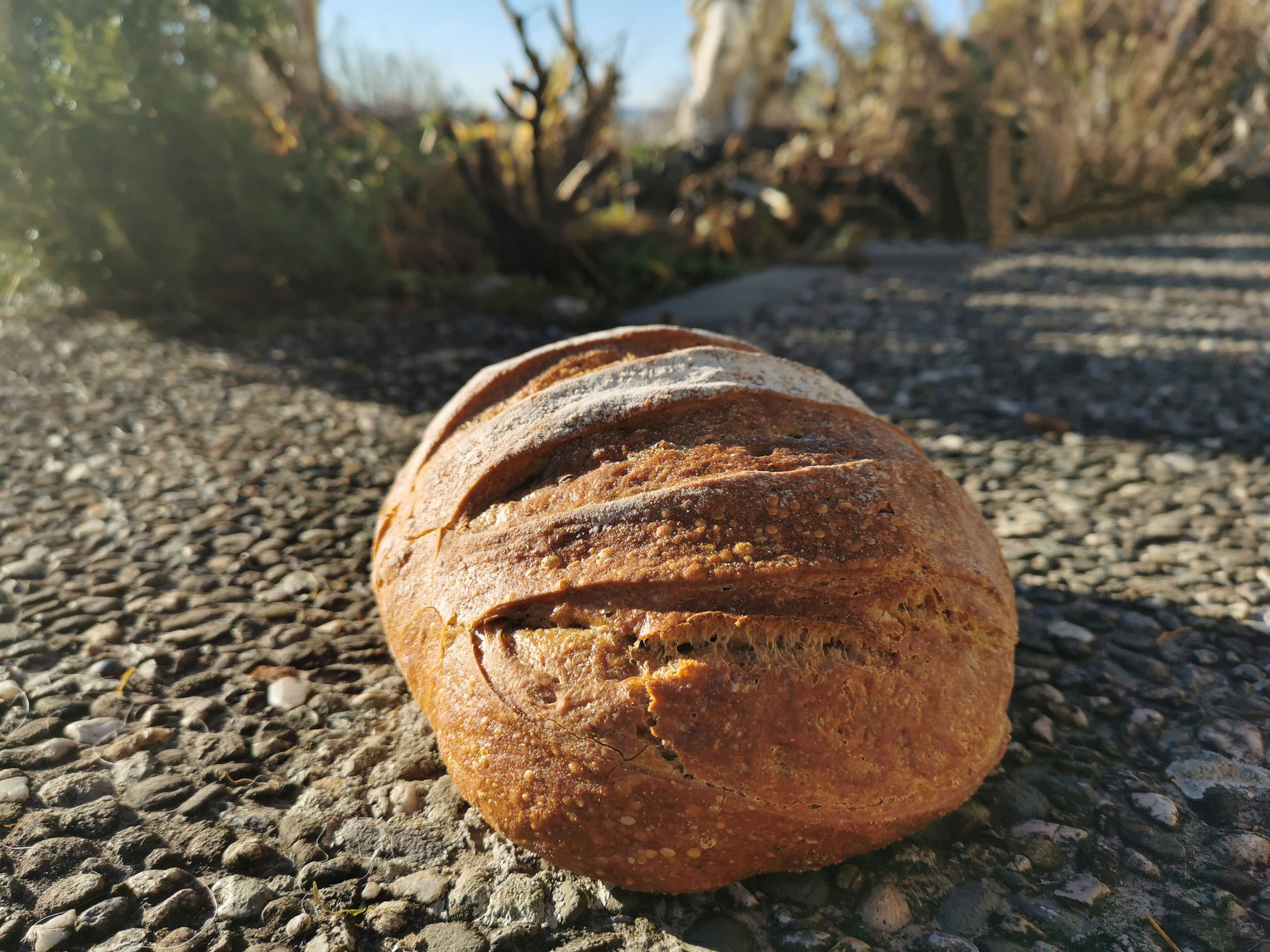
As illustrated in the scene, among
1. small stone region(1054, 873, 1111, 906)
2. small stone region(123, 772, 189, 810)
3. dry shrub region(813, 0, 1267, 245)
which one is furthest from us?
dry shrub region(813, 0, 1267, 245)

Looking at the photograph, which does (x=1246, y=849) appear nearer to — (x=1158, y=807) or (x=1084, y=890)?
(x=1158, y=807)

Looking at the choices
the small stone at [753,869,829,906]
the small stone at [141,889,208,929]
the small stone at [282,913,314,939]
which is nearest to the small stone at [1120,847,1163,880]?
the small stone at [753,869,829,906]

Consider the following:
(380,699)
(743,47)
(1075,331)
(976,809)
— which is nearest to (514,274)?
(1075,331)

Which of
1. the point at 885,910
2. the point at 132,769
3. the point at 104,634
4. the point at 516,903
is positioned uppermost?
the point at 104,634

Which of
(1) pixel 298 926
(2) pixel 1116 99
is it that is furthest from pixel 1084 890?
(2) pixel 1116 99

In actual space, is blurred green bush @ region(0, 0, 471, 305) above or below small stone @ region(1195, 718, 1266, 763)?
above

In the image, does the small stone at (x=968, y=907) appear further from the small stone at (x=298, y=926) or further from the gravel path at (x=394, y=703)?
the small stone at (x=298, y=926)

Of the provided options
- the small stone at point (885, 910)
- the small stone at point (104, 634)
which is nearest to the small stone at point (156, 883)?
the small stone at point (104, 634)

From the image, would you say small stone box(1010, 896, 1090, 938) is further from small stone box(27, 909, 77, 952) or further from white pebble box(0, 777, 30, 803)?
white pebble box(0, 777, 30, 803)
